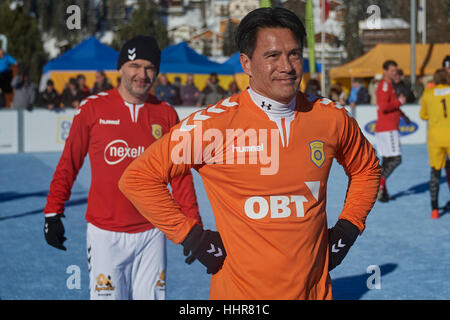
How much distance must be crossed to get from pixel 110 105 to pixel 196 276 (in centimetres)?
279

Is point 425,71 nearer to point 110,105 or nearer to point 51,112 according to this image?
point 51,112

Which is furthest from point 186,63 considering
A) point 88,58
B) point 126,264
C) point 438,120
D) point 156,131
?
point 126,264

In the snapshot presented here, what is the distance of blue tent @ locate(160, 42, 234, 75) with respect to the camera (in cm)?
2378

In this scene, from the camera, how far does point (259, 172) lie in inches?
A: 99.0

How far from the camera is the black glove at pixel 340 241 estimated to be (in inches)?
106

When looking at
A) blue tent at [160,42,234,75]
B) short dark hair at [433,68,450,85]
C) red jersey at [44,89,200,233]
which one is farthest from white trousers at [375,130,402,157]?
blue tent at [160,42,234,75]

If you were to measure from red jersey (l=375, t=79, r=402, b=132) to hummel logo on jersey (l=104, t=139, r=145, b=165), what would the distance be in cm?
671

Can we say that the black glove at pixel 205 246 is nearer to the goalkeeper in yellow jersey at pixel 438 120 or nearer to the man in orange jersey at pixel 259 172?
the man in orange jersey at pixel 259 172

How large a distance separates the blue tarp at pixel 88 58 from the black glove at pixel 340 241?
69.3 ft

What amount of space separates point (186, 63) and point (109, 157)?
66.6ft

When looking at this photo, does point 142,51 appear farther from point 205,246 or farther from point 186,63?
point 186,63

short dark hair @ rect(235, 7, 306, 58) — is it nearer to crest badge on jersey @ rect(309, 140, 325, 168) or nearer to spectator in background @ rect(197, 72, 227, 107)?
crest badge on jersey @ rect(309, 140, 325, 168)

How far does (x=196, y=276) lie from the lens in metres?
6.47
